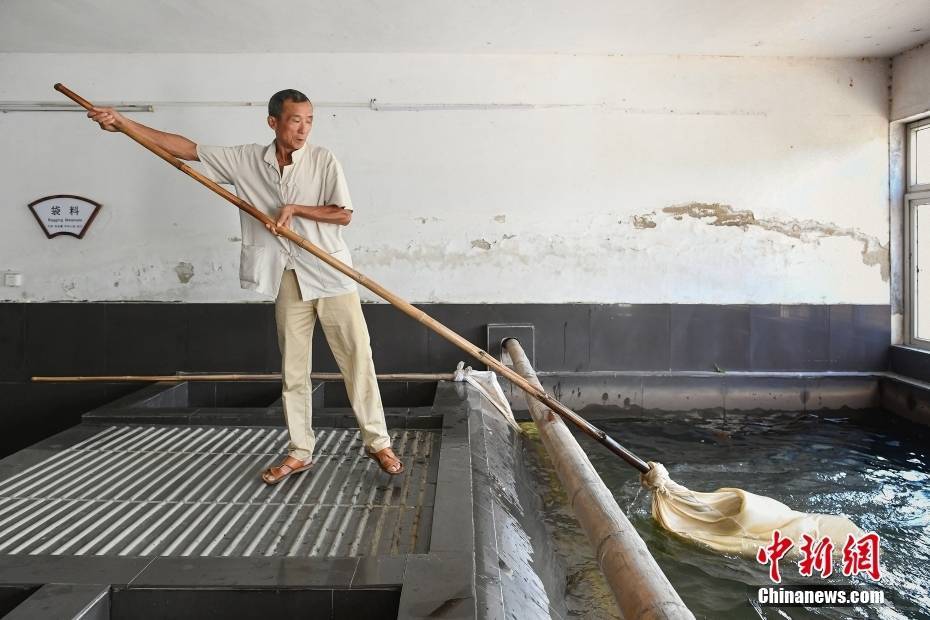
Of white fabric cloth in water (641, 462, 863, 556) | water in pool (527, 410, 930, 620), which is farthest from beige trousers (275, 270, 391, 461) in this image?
white fabric cloth in water (641, 462, 863, 556)

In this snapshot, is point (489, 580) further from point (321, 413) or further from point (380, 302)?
point (380, 302)

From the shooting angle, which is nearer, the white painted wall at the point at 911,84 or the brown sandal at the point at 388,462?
the brown sandal at the point at 388,462

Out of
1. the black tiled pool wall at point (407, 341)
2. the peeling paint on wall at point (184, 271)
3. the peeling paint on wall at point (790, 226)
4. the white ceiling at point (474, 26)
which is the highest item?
the white ceiling at point (474, 26)

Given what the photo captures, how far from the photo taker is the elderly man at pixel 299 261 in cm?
252

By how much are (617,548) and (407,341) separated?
321 centimetres

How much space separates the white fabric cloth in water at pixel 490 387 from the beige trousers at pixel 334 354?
4.59 feet

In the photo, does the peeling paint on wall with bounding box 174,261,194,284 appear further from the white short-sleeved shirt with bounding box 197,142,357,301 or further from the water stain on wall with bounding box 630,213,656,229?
the water stain on wall with bounding box 630,213,656,229

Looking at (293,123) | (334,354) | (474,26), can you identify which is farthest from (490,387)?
(474,26)

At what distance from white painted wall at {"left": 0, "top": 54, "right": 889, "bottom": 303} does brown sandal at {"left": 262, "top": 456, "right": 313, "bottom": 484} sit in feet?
7.94

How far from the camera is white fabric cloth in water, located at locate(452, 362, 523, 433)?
3902mm

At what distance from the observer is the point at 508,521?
7.57ft

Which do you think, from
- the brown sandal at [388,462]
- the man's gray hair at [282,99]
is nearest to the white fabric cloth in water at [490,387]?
the brown sandal at [388,462]

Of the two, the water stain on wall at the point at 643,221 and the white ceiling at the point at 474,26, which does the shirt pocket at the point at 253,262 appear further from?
the water stain on wall at the point at 643,221

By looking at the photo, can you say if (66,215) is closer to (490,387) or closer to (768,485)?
(490,387)
